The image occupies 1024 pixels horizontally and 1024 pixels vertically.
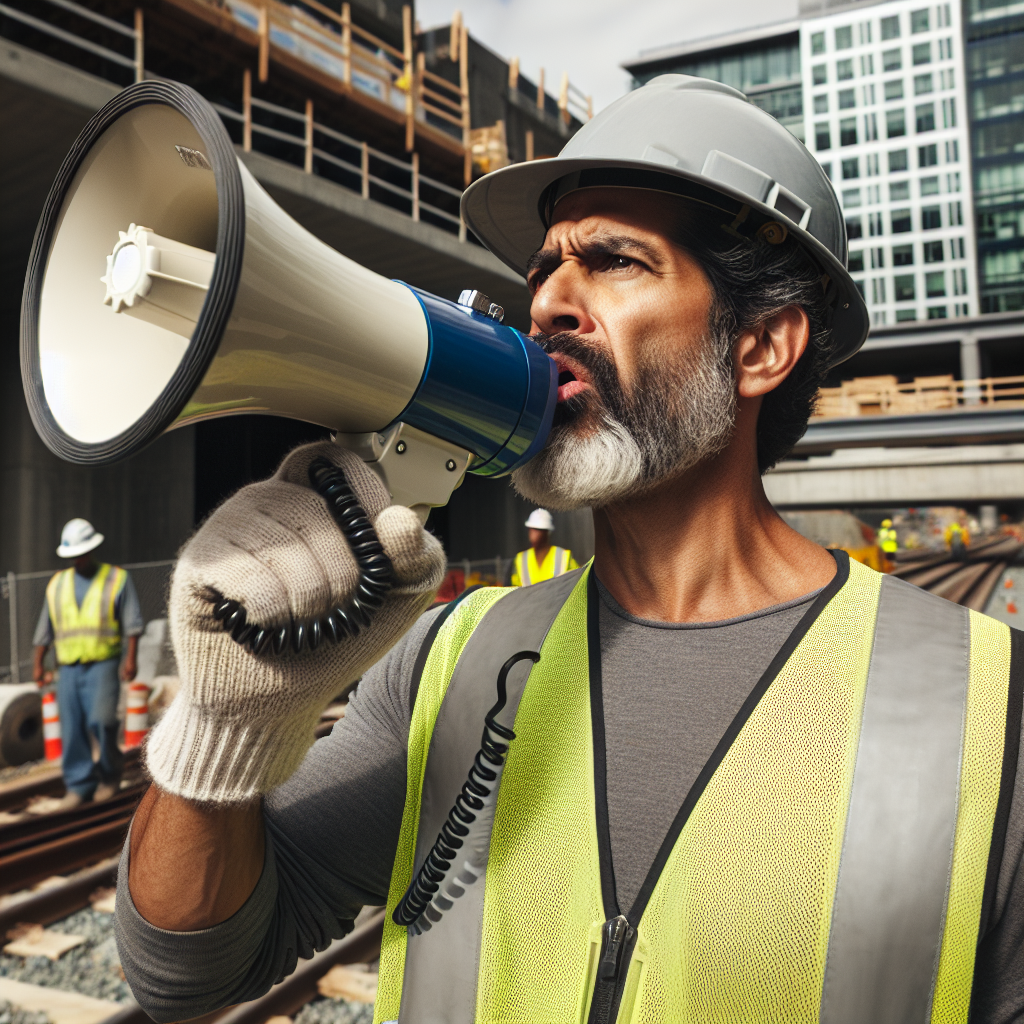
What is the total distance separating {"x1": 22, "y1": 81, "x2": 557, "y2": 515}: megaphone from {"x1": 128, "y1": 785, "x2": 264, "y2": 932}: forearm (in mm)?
537

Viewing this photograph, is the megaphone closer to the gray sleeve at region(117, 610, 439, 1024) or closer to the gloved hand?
the gloved hand

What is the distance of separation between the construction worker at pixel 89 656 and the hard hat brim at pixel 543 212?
5.50 meters

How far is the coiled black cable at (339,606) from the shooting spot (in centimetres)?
104

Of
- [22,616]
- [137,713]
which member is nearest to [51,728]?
[137,713]

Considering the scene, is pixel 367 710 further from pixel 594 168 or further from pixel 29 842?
pixel 29 842

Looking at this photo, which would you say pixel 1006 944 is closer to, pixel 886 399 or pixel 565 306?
pixel 565 306

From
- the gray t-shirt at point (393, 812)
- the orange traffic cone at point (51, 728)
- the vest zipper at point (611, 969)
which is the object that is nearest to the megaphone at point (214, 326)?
the gray t-shirt at point (393, 812)

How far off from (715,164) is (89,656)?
6631mm

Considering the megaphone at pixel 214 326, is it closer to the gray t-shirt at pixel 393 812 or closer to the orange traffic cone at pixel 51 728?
the gray t-shirt at pixel 393 812

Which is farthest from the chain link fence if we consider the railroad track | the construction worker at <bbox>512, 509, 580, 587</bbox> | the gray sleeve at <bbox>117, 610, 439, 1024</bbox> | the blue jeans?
the railroad track

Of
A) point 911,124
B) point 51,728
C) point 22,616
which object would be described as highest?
point 911,124

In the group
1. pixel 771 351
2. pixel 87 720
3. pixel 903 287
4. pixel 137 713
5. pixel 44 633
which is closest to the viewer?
pixel 771 351

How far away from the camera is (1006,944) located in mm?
1184

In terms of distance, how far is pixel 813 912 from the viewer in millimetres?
1170
